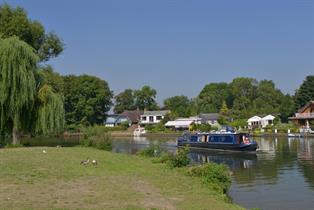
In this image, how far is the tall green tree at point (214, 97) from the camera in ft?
423

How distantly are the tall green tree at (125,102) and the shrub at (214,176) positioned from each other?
4643 inches

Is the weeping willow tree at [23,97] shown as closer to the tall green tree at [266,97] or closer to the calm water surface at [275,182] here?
the calm water surface at [275,182]

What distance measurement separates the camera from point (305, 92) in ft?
306

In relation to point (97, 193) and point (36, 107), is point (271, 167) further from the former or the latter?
point (97, 193)

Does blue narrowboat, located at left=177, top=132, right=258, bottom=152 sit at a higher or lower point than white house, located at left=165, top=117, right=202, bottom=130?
lower

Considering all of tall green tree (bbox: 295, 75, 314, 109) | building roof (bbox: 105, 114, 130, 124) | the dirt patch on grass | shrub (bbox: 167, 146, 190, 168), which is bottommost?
the dirt patch on grass

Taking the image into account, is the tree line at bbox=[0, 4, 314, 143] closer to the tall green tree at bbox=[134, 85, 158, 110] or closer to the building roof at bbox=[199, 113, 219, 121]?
the building roof at bbox=[199, 113, 219, 121]

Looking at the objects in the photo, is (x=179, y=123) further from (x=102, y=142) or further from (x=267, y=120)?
(x=102, y=142)

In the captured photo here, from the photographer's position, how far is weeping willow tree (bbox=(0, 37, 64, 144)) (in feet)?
98.2

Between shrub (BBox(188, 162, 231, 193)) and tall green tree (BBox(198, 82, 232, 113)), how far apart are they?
106 m

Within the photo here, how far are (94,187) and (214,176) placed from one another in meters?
5.52

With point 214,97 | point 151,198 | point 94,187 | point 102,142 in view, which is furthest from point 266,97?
point 151,198

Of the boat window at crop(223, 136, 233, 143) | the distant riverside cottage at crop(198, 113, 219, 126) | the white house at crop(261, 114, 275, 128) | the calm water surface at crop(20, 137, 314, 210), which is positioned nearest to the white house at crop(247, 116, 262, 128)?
the white house at crop(261, 114, 275, 128)

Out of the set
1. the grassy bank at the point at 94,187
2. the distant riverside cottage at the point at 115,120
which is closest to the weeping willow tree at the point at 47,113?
the grassy bank at the point at 94,187
